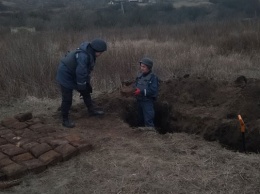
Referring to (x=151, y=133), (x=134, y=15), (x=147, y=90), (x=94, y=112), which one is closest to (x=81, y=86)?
(x=94, y=112)

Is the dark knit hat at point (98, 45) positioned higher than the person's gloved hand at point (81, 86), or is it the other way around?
the dark knit hat at point (98, 45)

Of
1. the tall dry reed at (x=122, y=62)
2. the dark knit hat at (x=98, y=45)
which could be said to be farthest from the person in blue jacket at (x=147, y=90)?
the tall dry reed at (x=122, y=62)

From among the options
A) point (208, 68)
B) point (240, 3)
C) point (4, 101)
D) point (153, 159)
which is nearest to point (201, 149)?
point (153, 159)

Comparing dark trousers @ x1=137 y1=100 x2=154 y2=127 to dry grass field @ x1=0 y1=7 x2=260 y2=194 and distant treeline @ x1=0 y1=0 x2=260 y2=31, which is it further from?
distant treeline @ x1=0 y1=0 x2=260 y2=31

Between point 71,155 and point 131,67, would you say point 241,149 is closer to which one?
point 71,155

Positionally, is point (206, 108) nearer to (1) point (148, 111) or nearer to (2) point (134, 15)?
(1) point (148, 111)

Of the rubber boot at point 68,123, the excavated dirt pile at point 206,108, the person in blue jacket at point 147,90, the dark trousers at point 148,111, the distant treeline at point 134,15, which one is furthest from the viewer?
the distant treeline at point 134,15

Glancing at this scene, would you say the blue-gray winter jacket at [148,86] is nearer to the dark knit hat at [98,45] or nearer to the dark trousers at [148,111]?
the dark trousers at [148,111]

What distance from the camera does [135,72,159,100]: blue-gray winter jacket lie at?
20.2ft

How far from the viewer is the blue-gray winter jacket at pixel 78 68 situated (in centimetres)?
557

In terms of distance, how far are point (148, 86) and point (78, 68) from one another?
1296 mm

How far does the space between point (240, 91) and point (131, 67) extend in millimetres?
4172

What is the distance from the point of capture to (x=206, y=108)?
20.7 ft

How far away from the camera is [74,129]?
18.8 feet
